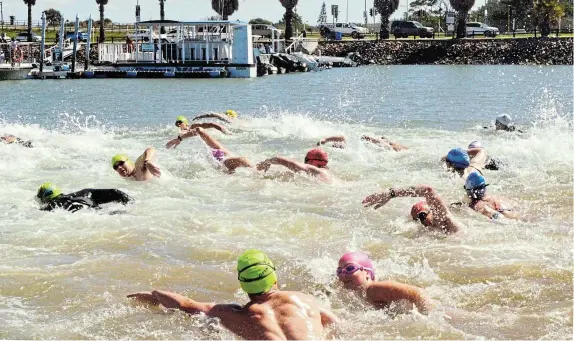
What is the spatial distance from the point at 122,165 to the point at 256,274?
6.77 meters

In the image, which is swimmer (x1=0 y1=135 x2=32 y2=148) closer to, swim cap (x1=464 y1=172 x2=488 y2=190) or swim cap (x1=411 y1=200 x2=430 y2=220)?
swim cap (x1=411 y1=200 x2=430 y2=220)

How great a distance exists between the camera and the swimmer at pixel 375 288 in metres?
6.84

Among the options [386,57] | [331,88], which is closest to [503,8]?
[386,57]

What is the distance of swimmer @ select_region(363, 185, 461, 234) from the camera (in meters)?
8.66

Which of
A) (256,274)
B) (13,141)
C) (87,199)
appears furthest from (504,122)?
(256,274)

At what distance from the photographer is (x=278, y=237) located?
998 centimetres

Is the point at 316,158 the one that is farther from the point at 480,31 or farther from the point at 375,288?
the point at 480,31

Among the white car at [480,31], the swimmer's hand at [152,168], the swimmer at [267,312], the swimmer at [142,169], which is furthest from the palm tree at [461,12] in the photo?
the swimmer at [267,312]

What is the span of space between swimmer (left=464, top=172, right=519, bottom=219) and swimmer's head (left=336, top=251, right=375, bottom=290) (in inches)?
127

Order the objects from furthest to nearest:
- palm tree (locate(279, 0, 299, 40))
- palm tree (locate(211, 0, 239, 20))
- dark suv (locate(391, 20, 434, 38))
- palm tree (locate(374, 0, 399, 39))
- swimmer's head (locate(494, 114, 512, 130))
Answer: palm tree (locate(211, 0, 239, 20)) → palm tree (locate(374, 0, 399, 39)) → dark suv (locate(391, 20, 434, 38)) → palm tree (locate(279, 0, 299, 40)) → swimmer's head (locate(494, 114, 512, 130))

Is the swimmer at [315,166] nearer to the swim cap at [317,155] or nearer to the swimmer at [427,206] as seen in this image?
the swim cap at [317,155]

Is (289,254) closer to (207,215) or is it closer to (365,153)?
(207,215)

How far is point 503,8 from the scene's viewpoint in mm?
122125

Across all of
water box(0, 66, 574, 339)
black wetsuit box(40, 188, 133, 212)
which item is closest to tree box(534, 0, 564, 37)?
water box(0, 66, 574, 339)
